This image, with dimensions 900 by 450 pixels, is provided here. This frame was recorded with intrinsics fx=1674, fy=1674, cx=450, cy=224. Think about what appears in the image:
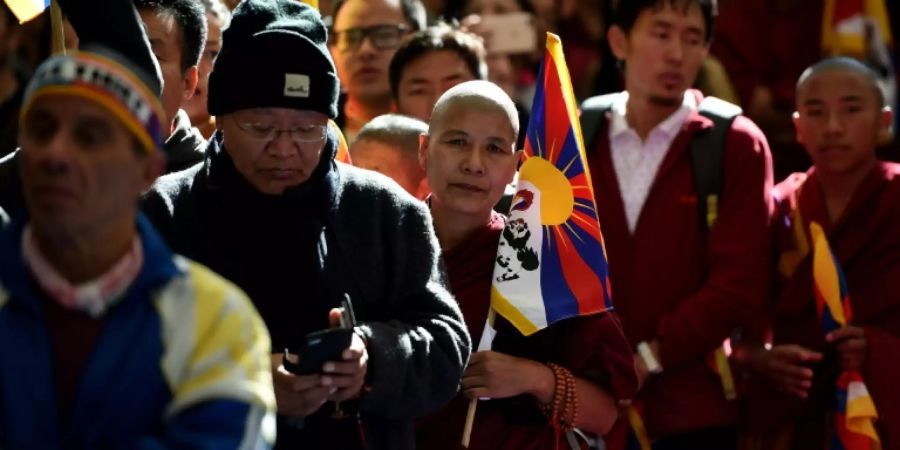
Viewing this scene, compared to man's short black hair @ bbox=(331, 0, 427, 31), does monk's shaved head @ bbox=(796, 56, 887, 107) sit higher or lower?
higher

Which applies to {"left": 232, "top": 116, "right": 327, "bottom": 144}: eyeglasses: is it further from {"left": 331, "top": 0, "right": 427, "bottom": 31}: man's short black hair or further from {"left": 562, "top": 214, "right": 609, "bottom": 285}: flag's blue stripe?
{"left": 331, "top": 0, "right": 427, "bottom": 31}: man's short black hair

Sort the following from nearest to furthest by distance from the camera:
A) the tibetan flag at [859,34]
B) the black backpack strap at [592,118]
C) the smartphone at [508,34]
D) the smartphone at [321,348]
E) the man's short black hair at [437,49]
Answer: the smartphone at [321,348] < the black backpack strap at [592,118] < the man's short black hair at [437,49] < the smartphone at [508,34] < the tibetan flag at [859,34]

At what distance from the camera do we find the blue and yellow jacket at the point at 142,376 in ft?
8.33

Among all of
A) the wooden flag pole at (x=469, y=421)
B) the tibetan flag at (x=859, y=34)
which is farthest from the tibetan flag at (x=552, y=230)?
the tibetan flag at (x=859, y=34)

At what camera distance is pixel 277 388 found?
320 cm

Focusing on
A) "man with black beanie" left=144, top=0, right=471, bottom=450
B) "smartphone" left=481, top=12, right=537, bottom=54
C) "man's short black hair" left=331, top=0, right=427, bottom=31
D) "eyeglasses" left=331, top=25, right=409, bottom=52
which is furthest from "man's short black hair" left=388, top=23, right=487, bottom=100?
"man with black beanie" left=144, top=0, right=471, bottom=450

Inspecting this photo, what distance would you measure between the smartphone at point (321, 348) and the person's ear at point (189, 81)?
1282mm

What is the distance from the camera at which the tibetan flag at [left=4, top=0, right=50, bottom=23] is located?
4062 mm

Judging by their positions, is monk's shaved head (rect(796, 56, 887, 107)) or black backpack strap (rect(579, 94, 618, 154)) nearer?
black backpack strap (rect(579, 94, 618, 154))

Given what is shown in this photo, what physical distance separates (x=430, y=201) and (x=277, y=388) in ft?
3.81

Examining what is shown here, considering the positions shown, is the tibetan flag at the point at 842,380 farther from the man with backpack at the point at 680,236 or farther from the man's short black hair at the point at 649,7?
the man's short black hair at the point at 649,7

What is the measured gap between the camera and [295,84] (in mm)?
3434

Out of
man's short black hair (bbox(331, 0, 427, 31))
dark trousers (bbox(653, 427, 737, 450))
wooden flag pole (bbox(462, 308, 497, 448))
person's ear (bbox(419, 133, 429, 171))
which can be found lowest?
dark trousers (bbox(653, 427, 737, 450))

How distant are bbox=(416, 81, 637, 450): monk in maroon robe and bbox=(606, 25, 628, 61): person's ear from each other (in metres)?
1.20
